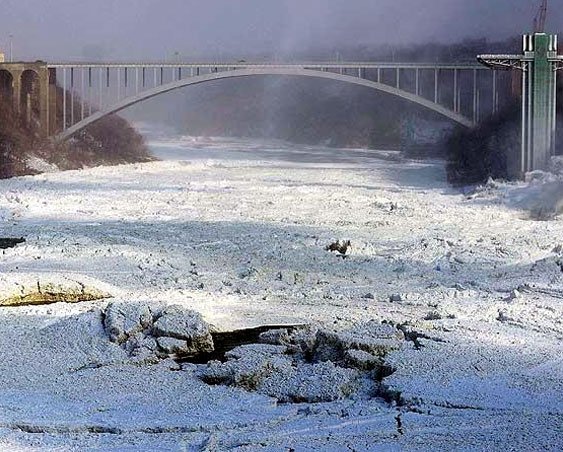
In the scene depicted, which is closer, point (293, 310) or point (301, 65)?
point (293, 310)

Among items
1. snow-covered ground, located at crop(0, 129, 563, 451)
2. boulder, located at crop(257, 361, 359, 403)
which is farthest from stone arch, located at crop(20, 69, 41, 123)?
boulder, located at crop(257, 361, 359, 403)

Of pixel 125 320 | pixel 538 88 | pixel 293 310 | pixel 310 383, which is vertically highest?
pixel 538 88

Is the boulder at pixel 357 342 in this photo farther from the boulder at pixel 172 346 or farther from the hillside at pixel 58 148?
the hillside at pixel 58 148

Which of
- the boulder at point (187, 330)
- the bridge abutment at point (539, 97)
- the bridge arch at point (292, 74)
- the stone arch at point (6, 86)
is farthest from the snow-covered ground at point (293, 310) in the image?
the stone arch at point (6, 86)

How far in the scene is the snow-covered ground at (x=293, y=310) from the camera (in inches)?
309

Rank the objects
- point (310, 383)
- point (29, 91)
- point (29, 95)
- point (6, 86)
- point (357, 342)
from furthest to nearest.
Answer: point (6, 86), point (29, 91), point (29, 95), point (357, 342), point (310, 383)

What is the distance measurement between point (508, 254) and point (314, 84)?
81.5 meters

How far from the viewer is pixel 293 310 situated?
39.4 feet

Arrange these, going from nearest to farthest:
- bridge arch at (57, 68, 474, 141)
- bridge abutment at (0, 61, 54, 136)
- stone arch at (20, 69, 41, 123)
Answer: bridge arch at (57, 68, 474, 141)
bridge abutment at (0, 61, 54, 136)
stone arch at (20, 69, 41, 123)

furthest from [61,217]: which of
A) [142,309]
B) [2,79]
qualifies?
[2,79]

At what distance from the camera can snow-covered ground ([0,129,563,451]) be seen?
7.84 meters

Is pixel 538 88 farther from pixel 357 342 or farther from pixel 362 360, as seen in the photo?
pixel 362 360

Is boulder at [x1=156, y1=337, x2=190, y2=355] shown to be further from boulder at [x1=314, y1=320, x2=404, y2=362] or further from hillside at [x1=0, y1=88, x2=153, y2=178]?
hillside at [x1=0, y1=88, x2=153, y2=178]

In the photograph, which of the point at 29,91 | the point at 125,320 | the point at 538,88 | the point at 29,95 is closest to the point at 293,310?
the point at 125,320
